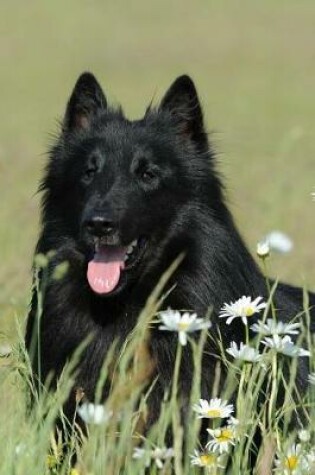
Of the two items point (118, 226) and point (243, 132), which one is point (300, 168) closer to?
point (243, 132)

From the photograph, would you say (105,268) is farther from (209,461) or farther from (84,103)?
(209,461)

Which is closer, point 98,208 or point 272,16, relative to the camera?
point 98,208

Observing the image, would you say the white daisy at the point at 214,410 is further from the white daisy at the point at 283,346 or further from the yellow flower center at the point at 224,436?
the white daisy at the point at 283,346

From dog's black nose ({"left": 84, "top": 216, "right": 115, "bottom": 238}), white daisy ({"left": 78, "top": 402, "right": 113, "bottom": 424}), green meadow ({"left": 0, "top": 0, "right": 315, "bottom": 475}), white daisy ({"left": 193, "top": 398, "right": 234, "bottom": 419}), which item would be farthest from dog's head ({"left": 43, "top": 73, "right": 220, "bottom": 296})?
white daisy ({"left": 78, "top": 402, "right": 113, "bottom": 424})

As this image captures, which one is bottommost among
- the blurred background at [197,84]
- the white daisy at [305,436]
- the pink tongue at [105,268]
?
the white daisy at [305,436]

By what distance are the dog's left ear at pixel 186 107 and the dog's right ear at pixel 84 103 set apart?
15.4 inches

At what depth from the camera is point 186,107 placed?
20.7 ft

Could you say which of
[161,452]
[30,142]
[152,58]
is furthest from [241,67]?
[161,452]

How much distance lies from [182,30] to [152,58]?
606cm

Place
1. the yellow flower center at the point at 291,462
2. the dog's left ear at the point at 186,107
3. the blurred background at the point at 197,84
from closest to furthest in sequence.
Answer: the yellow flower center at the point at 291,462
the dog's left ear at the point at 186,107
the blurred background at the point at 197,84

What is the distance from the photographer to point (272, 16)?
42594 mm

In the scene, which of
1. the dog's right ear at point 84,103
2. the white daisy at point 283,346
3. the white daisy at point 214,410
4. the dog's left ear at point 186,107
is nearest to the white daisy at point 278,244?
the white daisy at point 283,346

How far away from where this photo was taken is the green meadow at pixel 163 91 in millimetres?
9328

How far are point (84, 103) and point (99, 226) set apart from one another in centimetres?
106
